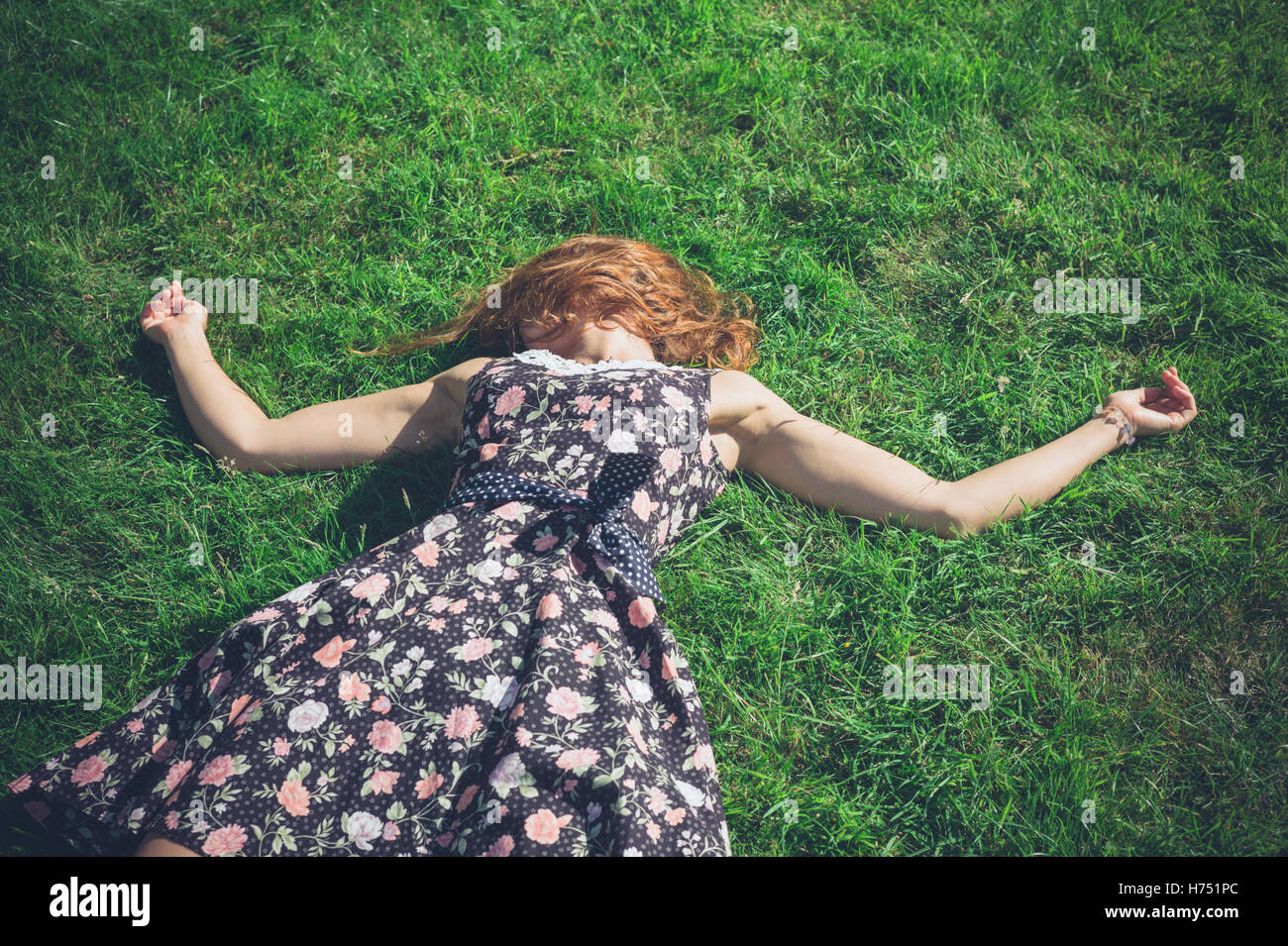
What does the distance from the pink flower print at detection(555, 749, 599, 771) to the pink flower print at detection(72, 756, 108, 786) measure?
1596 millimetres

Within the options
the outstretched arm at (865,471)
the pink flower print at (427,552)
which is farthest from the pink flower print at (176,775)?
the outstretched arm at (865,471)

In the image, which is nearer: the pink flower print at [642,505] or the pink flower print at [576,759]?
the pink flower print at [576,759]

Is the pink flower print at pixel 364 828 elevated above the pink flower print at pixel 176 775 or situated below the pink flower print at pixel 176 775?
below

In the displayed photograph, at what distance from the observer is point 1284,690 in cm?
355

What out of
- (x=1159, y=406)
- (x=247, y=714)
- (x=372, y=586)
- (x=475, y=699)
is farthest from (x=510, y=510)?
(x=1159, y=406)

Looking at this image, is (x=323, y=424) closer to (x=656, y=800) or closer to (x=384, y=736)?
(x=384, y=736)

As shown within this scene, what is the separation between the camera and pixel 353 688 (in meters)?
2.79

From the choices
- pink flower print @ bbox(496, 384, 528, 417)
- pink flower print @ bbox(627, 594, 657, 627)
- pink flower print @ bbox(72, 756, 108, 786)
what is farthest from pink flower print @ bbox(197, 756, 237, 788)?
pink flower print @ bbox(496, 384, 528, 417)

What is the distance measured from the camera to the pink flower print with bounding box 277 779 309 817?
2600 millimetres

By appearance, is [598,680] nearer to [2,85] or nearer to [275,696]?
[275,696]

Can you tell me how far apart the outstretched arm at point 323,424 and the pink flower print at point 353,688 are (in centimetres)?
134

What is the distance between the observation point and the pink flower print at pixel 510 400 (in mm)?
3453

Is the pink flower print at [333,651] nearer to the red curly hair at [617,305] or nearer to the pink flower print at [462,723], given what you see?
the pink flower print at [462,723]
